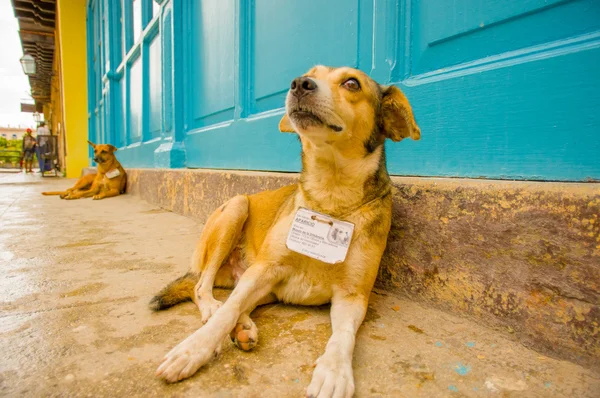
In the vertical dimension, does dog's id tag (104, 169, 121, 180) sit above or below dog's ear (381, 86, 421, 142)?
below

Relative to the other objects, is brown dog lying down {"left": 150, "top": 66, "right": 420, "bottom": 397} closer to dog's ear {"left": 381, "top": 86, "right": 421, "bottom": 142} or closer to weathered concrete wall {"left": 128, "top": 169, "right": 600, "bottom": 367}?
dog's ear {"left": 381, "top": 86, "right": 421, "bottom": 142}

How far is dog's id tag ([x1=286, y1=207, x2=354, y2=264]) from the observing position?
1.63 meters

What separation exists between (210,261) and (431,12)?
1824mm

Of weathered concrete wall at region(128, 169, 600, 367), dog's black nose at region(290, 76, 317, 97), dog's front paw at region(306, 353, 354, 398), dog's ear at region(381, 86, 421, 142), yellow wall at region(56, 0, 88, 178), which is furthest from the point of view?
yellow wall at region(56, 0, 88, 178)

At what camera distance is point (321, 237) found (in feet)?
5.48

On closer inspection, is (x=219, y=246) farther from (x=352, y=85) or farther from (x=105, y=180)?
(x=105, y=180)

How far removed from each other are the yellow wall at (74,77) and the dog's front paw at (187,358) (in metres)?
16.1

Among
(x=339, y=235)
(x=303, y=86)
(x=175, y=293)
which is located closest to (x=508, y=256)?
(x=339, y=235)

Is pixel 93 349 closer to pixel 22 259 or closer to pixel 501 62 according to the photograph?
pixel 22 259

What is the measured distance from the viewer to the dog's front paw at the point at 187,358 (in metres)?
1.16

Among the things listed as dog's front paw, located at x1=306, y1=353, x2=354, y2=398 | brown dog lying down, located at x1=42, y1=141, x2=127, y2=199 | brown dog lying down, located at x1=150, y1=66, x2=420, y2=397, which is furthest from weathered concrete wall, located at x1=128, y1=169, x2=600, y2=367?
brown dog lying down, located at x1=42, y1=141, x2=127, y2=199

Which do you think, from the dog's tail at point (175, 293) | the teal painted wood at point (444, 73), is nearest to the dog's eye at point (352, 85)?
the teal painted wood at point (444, 73)

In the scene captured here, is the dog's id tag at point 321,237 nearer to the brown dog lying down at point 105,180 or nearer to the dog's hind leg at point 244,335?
the dog's hind leg at point 244,335

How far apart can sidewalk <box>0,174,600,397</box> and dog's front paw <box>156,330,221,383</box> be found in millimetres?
29
